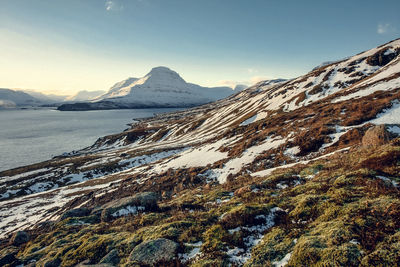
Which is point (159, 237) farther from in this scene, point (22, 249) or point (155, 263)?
point (22, 249)

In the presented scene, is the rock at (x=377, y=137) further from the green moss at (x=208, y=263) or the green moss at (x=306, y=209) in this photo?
the green moss at (x=208, y=263)

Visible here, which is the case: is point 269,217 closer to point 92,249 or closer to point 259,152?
point 92,249

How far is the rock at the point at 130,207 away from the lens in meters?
13.2

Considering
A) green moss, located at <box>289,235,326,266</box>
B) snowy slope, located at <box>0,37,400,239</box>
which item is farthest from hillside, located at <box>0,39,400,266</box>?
snowy slope, located at <box>0,37,400,239</box>

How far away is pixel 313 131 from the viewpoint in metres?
22.9

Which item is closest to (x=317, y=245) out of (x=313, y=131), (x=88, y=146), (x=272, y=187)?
(x=272, y=187)

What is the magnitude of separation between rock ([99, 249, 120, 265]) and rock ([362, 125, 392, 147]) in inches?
731

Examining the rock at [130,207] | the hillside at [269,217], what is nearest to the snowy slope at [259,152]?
the hillside at [269,217]

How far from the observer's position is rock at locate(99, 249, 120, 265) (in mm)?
7551

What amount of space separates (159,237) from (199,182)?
1439 cm

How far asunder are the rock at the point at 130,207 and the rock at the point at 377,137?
1771 centimetres

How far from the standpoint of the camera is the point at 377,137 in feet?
47.8

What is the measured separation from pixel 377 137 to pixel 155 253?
59.8ft

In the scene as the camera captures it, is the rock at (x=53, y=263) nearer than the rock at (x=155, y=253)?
No
